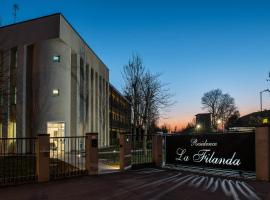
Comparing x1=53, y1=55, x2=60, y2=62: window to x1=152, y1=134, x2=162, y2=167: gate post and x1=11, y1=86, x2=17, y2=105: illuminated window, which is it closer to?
x1=11, y1=86, x2=17, y2=105: illuminated window

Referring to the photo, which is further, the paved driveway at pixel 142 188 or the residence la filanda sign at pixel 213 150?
the residence la filanda sign at pixel 213 150

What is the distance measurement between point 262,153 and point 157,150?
6040mm

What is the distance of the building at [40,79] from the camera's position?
31.9m

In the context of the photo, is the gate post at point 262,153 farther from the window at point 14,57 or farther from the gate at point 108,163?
the window at point 14,57

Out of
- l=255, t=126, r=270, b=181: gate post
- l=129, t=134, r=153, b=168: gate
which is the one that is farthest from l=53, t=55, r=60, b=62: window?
l=255, t=126, r=270, b=181: gate post

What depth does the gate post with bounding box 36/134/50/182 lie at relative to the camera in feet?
43.3

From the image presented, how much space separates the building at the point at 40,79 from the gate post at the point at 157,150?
15.2m

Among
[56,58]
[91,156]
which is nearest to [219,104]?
[56,58]

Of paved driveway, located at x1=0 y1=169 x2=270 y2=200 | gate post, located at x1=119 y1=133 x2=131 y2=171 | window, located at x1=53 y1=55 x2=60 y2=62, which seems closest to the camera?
paved driveway, located at x1=0 y1=169 x2=270 y2=200

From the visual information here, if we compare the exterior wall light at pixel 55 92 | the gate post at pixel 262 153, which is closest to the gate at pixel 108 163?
the gate post at pixel 262 153


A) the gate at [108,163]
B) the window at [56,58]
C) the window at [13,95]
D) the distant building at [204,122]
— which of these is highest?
the window at [56,58]

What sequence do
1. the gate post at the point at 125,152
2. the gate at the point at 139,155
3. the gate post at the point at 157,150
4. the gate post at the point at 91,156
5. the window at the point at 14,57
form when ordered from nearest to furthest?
1. the gate post at the point at 91,156
2. the gate post at the point at 125,152
3. the gate at the point at 139,155
4. the gate post at the point at 157,150
5. the window at the point at 14,57

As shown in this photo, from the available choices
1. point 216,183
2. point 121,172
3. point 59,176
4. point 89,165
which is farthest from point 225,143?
point 59,176

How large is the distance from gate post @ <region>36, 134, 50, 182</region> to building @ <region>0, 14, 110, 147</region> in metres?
18.2
